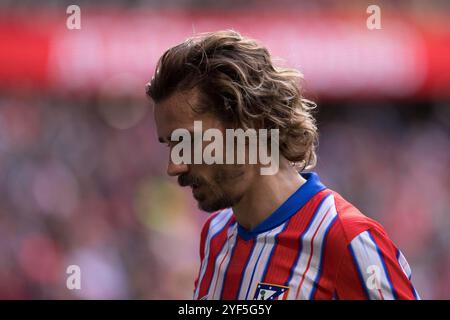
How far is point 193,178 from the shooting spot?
2557 mm

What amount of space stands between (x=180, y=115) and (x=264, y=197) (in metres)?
0.38

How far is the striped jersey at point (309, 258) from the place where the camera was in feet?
7.46

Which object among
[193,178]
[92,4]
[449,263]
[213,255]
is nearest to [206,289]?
[213,255]

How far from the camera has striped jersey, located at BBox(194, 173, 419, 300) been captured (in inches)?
89.5

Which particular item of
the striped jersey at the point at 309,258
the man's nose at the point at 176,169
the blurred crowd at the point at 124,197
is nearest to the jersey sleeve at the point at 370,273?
the striped jersey at the point at 309,258

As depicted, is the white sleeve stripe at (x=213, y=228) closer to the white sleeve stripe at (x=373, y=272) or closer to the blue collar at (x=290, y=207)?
the blue collar at (x=290, y=207)

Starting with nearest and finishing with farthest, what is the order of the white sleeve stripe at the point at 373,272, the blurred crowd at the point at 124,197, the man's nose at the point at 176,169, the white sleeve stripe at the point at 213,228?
the white sleeve stripe at the point at 373,272, the man's nose at the point at 176,169, the white sleeve stripe at the point at 213,228, the blurred crowd at the point at 124,197

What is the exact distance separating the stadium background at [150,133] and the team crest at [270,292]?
514 cm

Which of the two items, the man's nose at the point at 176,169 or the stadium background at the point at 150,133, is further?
the stadium background at the point at 150,133

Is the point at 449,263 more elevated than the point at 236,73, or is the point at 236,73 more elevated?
the point at 236,73

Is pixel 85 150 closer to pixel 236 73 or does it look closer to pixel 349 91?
pixel 349 91

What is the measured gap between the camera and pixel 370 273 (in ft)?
7.41

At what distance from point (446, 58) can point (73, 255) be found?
6.33 m

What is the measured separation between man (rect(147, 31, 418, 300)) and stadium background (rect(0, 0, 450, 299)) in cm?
499
